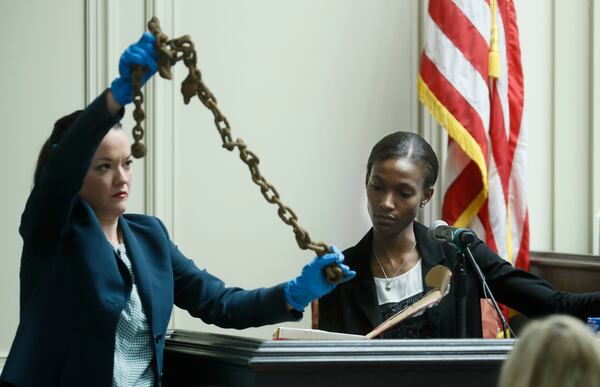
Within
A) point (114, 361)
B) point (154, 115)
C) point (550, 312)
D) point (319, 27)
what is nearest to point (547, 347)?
point (114, 361)

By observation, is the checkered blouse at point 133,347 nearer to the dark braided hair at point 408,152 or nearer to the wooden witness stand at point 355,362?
the wooden witness stand at point 355,362

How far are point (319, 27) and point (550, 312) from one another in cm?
204

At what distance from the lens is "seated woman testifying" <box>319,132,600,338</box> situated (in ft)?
10.6

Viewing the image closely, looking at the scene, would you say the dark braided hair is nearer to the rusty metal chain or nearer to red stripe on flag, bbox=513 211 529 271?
the rusty metal chain

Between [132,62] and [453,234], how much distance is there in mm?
1168

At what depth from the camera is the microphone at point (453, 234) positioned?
9.37 feet

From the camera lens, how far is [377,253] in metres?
3.51

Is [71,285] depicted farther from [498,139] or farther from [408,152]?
[498,139]

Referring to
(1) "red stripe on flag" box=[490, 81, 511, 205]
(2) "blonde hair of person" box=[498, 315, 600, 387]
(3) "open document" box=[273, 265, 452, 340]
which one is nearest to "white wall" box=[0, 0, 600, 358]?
(1) "red stripe on flag" box=[490, 81, 511, 205]

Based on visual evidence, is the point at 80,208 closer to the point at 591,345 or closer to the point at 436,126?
the point at 591,345

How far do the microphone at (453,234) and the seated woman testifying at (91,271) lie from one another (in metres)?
0.49

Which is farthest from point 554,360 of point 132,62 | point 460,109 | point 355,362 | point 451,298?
point 460,109

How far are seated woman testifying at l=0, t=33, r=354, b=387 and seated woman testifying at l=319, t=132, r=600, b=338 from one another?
77cm

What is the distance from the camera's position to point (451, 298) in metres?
3.28
